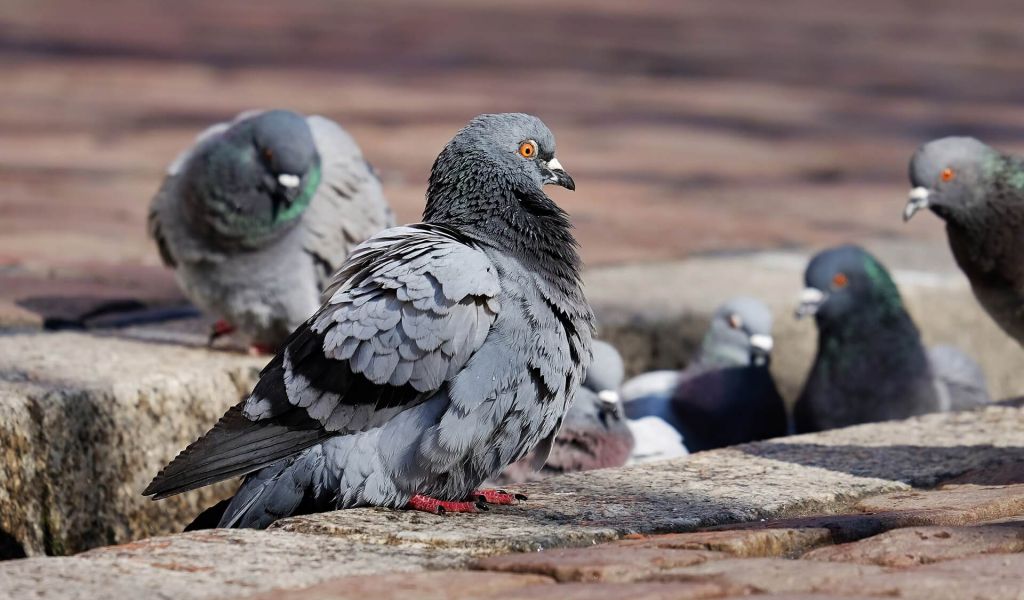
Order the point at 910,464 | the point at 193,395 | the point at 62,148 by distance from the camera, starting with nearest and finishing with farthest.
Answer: the point at 910,464, the point at 193,395, the point at 62,148

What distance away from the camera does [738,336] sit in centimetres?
581

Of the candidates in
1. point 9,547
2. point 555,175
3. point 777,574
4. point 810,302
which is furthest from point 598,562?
point 810,302

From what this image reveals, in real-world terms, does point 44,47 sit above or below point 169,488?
above

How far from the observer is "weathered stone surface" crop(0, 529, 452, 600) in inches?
106

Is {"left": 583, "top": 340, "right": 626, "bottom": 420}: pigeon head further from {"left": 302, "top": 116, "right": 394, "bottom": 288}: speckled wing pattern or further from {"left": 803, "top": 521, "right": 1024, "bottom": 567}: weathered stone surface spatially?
{"left": 803, "top": 521, "right": 1024, "bottom": 567}: weathered stone surface

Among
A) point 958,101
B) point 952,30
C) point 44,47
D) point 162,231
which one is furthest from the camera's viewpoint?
point 952,30

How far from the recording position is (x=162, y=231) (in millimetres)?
5320

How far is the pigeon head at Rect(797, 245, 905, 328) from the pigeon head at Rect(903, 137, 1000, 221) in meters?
0.40

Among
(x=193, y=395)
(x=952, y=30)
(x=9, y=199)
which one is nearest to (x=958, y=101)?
(x=952, y=30)

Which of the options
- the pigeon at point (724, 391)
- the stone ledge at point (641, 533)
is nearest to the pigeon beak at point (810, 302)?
the pigeon at point (724, 391)

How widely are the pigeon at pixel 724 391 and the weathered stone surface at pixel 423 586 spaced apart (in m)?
2.92

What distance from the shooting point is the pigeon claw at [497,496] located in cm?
352

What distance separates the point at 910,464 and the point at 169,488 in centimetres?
179

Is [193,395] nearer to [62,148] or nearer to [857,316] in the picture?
[857,316]
